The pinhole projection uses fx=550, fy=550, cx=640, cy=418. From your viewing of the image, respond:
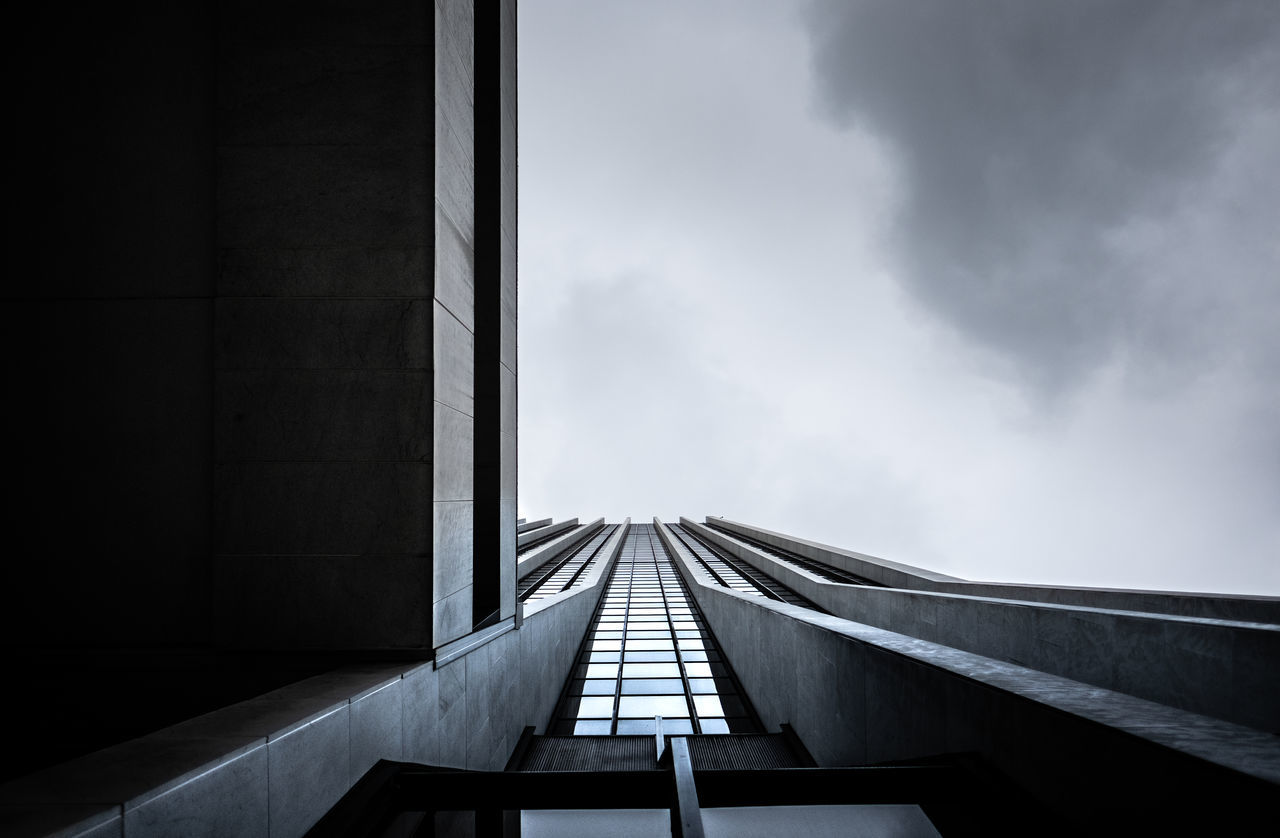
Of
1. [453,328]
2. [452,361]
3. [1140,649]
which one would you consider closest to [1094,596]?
[1140,649]

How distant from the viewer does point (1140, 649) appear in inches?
255

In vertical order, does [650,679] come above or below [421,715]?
below

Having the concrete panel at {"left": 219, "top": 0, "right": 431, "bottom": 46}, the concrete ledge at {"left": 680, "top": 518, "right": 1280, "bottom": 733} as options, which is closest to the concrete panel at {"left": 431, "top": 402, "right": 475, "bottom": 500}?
the concrete panel at {"left": 219, "top": 0, "right": 431, "bottom": 46}

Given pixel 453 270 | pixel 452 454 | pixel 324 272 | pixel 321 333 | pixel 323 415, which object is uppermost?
pixel 453 270

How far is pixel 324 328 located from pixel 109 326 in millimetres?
2162

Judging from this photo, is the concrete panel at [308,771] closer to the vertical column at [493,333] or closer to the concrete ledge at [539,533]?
the vertical column at [493,333]

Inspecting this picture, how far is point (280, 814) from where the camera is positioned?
3387 mm

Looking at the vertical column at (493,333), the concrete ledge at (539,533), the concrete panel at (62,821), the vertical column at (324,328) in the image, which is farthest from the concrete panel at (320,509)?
the concrete ledge at (539,533)

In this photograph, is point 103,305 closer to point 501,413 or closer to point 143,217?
point 143,217

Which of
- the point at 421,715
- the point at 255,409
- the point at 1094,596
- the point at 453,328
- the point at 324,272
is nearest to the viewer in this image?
the point at 421,715

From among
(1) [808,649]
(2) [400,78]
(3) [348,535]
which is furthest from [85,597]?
(1) [808,649]

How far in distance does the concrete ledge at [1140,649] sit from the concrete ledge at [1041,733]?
305cm

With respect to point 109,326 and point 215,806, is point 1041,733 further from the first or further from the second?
point 109,326

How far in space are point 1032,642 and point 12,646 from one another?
1233 cm
